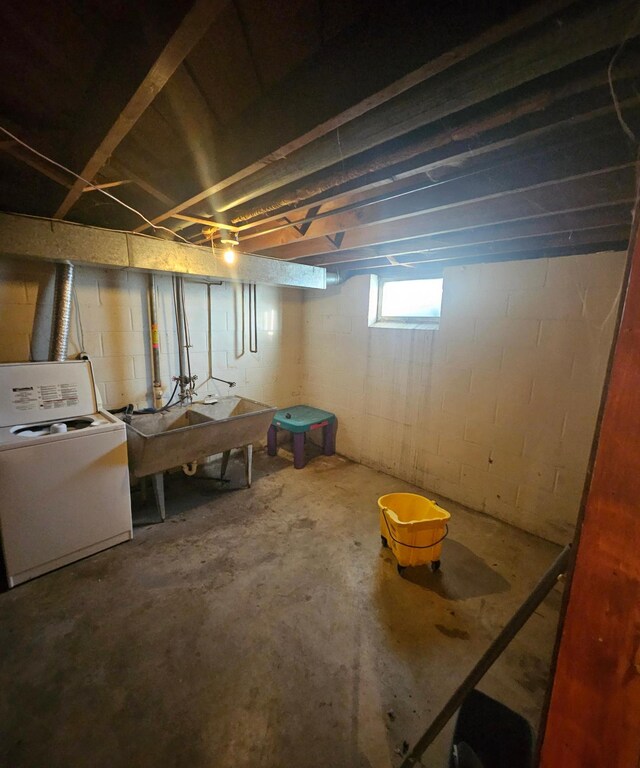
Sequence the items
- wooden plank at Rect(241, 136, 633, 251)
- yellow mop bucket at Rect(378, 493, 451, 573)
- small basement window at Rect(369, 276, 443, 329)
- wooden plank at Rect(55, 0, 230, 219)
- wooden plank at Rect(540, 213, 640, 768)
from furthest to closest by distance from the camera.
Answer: small basement window at Rect(369, 276, 443, 329) → yellow mop bucket at Rect(378, 493, 451, 573) → wooden plank at Rect(241, 136, 633, 251) → wooden plank at Rect(55, 0, 230, 219) → wooden plank at Rect(540, 213, 640, 768)

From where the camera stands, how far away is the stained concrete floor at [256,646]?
128cm

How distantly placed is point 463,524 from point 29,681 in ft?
9.37

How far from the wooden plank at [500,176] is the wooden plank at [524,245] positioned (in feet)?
2.36

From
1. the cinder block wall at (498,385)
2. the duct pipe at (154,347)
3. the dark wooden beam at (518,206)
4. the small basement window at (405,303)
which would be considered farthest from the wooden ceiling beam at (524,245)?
the duct pipe at (154,347)

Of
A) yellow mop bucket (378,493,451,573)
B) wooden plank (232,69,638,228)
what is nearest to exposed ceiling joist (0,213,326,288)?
wooden plank (232,69,638,228)

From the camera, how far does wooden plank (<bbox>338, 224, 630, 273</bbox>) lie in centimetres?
200

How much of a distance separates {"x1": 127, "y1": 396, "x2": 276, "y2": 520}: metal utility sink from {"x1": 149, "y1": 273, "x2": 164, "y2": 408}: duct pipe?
201 mm

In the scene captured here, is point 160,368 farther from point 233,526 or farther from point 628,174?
point 628,174

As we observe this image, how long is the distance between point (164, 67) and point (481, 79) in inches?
32.4

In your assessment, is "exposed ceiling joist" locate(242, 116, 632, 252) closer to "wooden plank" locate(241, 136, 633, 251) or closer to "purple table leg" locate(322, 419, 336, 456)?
"wooden plank" locate(241, 136, 633, 251)

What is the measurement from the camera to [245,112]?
1231 mm

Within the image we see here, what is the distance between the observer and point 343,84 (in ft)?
3.06

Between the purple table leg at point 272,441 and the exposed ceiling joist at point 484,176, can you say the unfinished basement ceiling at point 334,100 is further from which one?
the purple table leg at point 272,441

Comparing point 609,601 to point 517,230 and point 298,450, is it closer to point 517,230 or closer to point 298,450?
point 517,230
